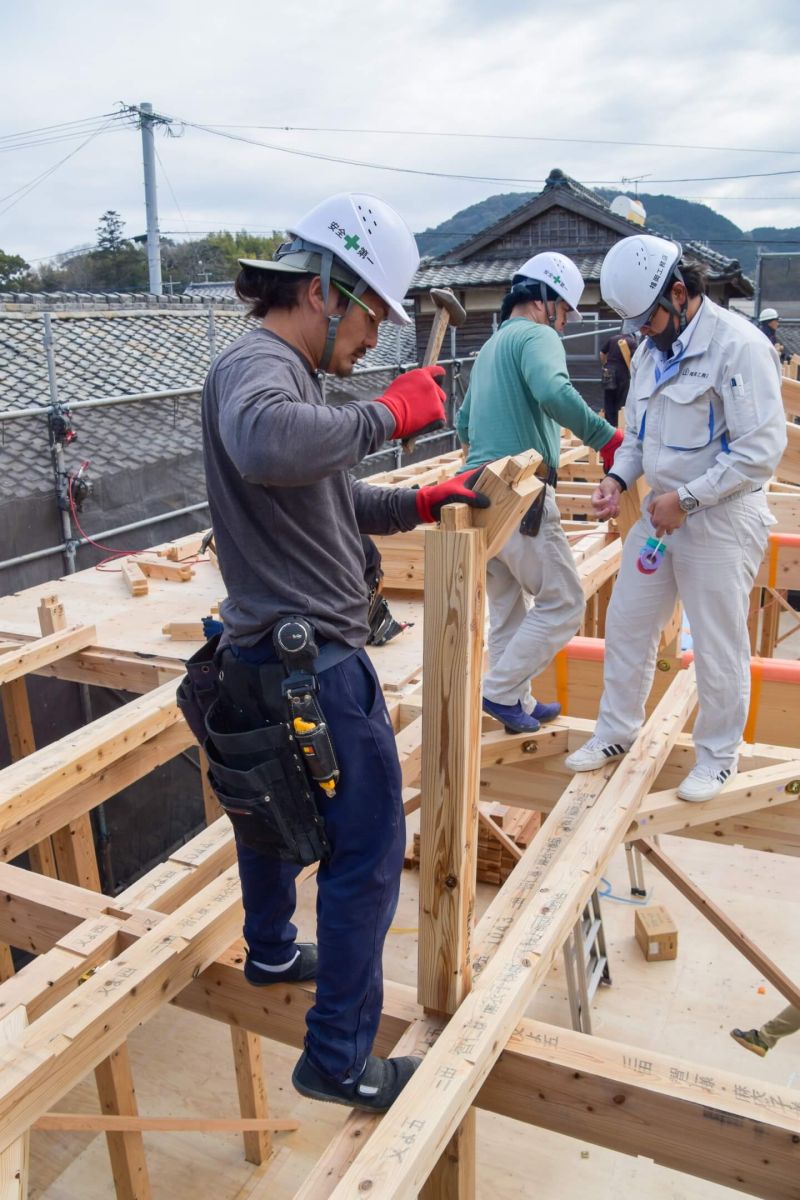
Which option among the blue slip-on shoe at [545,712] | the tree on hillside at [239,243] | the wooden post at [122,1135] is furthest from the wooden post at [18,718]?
the tree on hillside at [239,243]

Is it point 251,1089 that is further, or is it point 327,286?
point 251,1089

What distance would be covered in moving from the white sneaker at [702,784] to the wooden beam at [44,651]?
10.2 ft

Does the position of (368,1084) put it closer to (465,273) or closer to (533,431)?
(533,431)

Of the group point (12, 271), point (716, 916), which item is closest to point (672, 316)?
point (716, 916)

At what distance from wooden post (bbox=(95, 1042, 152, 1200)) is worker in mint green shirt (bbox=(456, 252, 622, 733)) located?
6.81 feet

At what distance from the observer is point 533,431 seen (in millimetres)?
3627

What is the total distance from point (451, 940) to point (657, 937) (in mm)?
4126

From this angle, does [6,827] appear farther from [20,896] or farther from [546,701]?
[546,701]

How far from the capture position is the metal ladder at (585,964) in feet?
15.9

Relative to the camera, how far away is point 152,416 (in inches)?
A: 420

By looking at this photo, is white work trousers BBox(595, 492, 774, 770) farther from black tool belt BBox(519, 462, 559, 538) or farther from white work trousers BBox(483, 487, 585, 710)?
black tool belt BBox(519, 462, 559, 538)

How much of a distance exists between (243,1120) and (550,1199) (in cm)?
151

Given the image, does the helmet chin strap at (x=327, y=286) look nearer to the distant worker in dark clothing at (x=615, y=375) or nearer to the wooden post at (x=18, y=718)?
the wooden post at (x=18, y=718)

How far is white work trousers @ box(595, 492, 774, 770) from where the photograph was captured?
307cm
